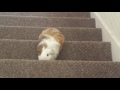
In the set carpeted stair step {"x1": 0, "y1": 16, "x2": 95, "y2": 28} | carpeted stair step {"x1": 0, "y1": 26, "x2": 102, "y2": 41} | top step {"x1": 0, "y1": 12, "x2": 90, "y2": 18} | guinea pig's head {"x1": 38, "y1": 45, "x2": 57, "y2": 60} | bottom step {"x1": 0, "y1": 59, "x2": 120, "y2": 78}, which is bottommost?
bottom step {"x1": 0, "y1": 59, "x2": 120, "y2": 78}

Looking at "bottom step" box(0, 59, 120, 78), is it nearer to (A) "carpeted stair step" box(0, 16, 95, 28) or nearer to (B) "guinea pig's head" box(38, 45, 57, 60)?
(B) "guinea pig's head" box(38, 45, 57, 60)

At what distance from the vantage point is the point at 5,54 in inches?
55.7

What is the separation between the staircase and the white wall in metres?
0.06

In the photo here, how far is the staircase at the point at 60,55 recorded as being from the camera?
1160 mm

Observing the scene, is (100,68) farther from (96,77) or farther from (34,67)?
(34,67)

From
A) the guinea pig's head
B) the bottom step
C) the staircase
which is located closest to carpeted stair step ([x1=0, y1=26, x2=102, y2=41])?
the staircase

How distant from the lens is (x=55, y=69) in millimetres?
1167

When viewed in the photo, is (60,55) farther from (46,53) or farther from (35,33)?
(35,33)

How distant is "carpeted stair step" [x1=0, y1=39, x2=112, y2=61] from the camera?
1.42 m

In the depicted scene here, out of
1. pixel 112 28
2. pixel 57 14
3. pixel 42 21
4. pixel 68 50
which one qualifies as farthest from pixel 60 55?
pixel 57 14

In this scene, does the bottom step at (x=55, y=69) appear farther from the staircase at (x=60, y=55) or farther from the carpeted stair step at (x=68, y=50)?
the carpeted stair step at (x=68, y=50)
